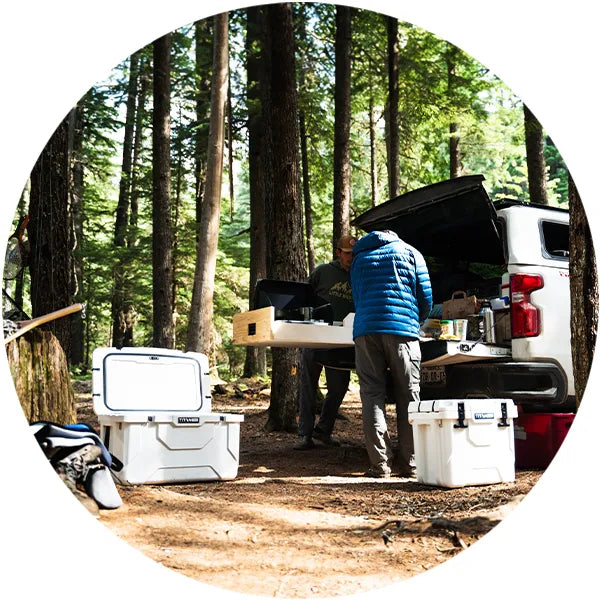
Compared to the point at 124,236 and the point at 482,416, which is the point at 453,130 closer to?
the point at 124,236

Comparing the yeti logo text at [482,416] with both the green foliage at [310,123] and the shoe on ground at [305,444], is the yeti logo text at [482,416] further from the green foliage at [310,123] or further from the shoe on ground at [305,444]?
the green foliage at [310,123]

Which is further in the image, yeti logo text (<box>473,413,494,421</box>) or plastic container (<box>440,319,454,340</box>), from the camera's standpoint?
plastic container (<box>440,319,454,340</box>)

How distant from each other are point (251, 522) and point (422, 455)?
71.5 inches

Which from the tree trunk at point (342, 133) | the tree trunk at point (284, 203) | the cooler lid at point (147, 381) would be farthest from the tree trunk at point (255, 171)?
the cooler lid at point (147, 381)

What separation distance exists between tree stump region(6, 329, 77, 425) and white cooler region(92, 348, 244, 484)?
44 cm

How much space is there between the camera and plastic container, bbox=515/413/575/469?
17.7ft

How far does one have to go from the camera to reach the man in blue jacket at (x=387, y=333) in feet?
18.7

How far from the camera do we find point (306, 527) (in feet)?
13.0

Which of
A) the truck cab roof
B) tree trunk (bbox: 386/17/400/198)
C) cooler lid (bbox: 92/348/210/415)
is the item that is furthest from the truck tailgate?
tree trunk (bbox: 386/17/400/198)

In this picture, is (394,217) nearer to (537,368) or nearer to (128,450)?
(537,368)

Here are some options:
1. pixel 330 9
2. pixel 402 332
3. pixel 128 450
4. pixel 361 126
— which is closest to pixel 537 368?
pixel 402 332

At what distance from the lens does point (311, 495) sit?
4.98 m

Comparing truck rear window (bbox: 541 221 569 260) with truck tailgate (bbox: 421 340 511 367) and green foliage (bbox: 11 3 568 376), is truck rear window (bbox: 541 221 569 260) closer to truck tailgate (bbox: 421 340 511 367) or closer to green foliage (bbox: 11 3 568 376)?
truck tailgate (bbox: 421 340 511 367)

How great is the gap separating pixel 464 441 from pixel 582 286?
1445 millimetres
